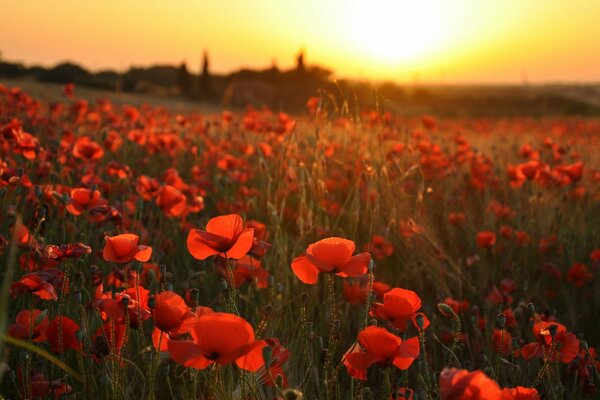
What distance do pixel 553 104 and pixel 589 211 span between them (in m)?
36.4

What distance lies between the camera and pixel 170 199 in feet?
7.16

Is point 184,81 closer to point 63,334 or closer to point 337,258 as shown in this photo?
point 63,334

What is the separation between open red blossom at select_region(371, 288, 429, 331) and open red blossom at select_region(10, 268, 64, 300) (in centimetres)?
63

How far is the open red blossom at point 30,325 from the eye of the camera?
130 centimetres

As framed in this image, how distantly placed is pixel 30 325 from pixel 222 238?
407 mm

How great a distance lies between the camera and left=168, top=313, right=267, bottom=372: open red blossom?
873 millimetres

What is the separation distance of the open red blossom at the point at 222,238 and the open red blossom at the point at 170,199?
91 cm

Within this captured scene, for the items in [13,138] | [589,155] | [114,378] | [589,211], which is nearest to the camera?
[114,378]

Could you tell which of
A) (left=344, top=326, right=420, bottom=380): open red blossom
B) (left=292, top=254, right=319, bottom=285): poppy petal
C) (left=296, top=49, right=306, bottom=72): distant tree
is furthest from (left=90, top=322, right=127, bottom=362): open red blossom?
(left=296, top=49, right=306, bottom=72): distant tree

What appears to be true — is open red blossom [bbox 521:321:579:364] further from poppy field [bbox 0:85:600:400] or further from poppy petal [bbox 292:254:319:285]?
poppy petal [bbox 292:254:319:285]

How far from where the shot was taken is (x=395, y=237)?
2.90m

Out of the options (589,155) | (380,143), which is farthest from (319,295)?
(589,155)

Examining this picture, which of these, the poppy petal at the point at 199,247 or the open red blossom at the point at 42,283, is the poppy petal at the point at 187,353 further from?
the open red blossom at the point at 42,283

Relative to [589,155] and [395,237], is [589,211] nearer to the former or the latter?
[395,237]
